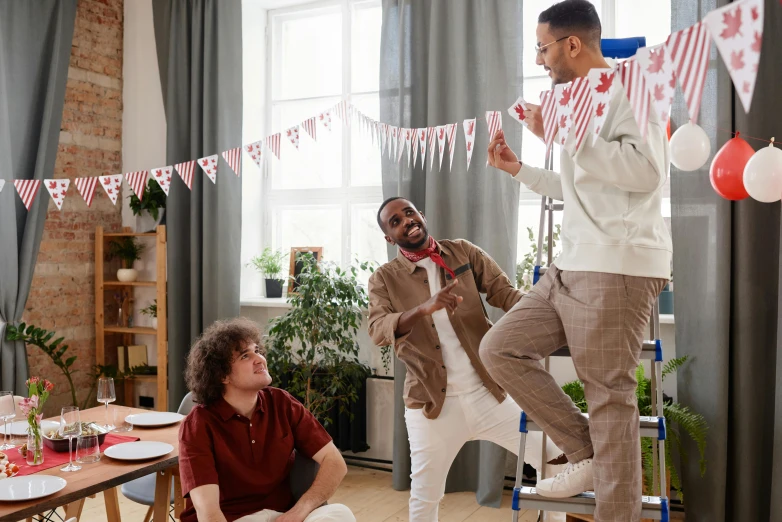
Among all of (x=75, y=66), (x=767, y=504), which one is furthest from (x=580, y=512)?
(x=75, y=66)

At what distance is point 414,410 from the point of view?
286 cm

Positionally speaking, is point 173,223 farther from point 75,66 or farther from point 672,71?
point 672,71

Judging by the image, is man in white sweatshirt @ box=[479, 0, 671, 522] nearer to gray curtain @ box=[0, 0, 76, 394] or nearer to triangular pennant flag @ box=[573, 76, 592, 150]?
triangular pennant flag @ box=[573, 76, 592, 150]

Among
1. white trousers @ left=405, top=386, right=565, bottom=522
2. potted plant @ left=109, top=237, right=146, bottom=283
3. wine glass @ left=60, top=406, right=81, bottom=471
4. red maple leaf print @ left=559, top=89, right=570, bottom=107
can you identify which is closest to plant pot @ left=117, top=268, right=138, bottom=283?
potted plant @ left=109, top=237, right=146, bottom=283

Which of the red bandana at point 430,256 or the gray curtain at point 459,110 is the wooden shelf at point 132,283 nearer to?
the gray curtain at point 459,110

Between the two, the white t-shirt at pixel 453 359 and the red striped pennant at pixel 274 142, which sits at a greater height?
the red striped pennant at pixel 274 142

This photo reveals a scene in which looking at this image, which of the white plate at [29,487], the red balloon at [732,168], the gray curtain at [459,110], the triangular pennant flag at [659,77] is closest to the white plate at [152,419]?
the white plate at [29,487]

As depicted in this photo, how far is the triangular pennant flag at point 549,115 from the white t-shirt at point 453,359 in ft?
3.27

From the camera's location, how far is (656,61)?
1632 mm

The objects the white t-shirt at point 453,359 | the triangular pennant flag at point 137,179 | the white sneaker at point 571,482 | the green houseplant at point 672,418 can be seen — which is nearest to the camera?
the white sneaker at point 571,482

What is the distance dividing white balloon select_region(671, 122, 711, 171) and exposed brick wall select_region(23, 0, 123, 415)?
154 inches

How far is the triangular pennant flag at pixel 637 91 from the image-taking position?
1634 mm

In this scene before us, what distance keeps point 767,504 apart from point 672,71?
104 inches

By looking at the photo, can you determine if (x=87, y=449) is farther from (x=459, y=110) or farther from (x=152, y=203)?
(x=152, y=203)
